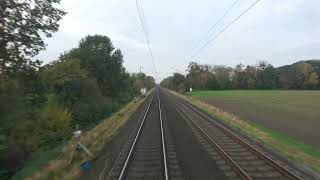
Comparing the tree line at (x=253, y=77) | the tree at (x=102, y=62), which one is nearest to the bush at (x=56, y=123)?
the tree at (x=102, y=62)

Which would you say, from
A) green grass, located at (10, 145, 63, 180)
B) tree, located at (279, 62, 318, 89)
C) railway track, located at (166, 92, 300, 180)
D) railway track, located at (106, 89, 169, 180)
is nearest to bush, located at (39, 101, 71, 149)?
railway track, located at (106, 89, 169, 180)

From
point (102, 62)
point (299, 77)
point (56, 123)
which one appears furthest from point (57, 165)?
point (299, 77)

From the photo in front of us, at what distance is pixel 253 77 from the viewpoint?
580ft

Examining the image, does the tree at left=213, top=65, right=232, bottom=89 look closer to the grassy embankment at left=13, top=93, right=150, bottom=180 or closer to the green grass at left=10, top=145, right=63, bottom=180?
the grassy embankment at left=13, top=93, right=150, bottom=180

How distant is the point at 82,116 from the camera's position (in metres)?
53.3

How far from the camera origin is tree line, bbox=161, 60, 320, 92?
151 m

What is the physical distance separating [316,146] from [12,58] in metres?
19.5

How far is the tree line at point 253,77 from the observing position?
15100 cm

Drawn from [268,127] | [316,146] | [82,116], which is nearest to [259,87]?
[82,116]

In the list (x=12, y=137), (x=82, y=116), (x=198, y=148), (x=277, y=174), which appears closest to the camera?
(x=277, y=174)

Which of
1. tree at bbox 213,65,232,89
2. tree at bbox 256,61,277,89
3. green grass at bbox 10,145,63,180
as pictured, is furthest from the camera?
tree at bbox 213,65,232,89

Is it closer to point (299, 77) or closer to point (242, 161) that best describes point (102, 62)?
point (242, 161)

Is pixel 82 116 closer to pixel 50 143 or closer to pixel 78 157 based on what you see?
pixel 50 143

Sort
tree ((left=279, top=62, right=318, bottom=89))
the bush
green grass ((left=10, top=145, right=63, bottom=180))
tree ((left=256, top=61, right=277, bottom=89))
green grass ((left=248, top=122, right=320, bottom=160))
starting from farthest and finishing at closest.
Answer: tree ((left=256, top=61, right=277, bottom=89)) < tree ((left=279, top=62, right=318, bottom=89)) < the bush < green grass ((left=248, top=122, right=320, bottom=160)) < green grass ((left=10, top=145, right=63, bottom=180))
